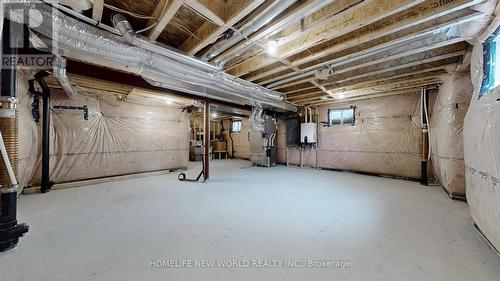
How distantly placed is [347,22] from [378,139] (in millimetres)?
3783

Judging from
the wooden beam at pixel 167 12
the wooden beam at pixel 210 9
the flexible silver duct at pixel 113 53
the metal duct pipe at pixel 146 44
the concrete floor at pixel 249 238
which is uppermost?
the wooden beam at pixel 210 9

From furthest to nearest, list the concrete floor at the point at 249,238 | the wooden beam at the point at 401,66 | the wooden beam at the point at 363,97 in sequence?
the wooden beam at the point at 363,97
the wooden beam at the point at 401,66
the concrete floor at the point at 249,238

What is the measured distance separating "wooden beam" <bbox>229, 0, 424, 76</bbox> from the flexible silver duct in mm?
990

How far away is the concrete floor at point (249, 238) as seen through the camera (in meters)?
1.30

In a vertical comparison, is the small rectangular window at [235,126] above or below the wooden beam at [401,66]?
below

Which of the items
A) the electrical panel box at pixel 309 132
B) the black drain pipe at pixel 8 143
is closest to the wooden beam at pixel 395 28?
the black drain pipe at pixel 8 143

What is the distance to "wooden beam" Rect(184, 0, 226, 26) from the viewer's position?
170 cm

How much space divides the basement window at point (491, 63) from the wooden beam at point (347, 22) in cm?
85

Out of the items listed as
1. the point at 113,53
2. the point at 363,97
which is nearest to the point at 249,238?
the point at 113,53

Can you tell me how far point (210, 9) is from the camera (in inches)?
71.1

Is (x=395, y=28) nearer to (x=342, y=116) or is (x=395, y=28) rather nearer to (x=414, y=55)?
(x=414, y=55)

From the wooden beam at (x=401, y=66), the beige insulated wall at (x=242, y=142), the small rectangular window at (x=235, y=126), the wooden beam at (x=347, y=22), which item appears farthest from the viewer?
the small rectangular window at (x=235, y=126)

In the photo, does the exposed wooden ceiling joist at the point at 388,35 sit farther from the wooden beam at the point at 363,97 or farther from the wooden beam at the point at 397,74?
the wooden beam at the point at 363,97

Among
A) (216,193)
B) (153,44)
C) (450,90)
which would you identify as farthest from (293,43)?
(450,90)
